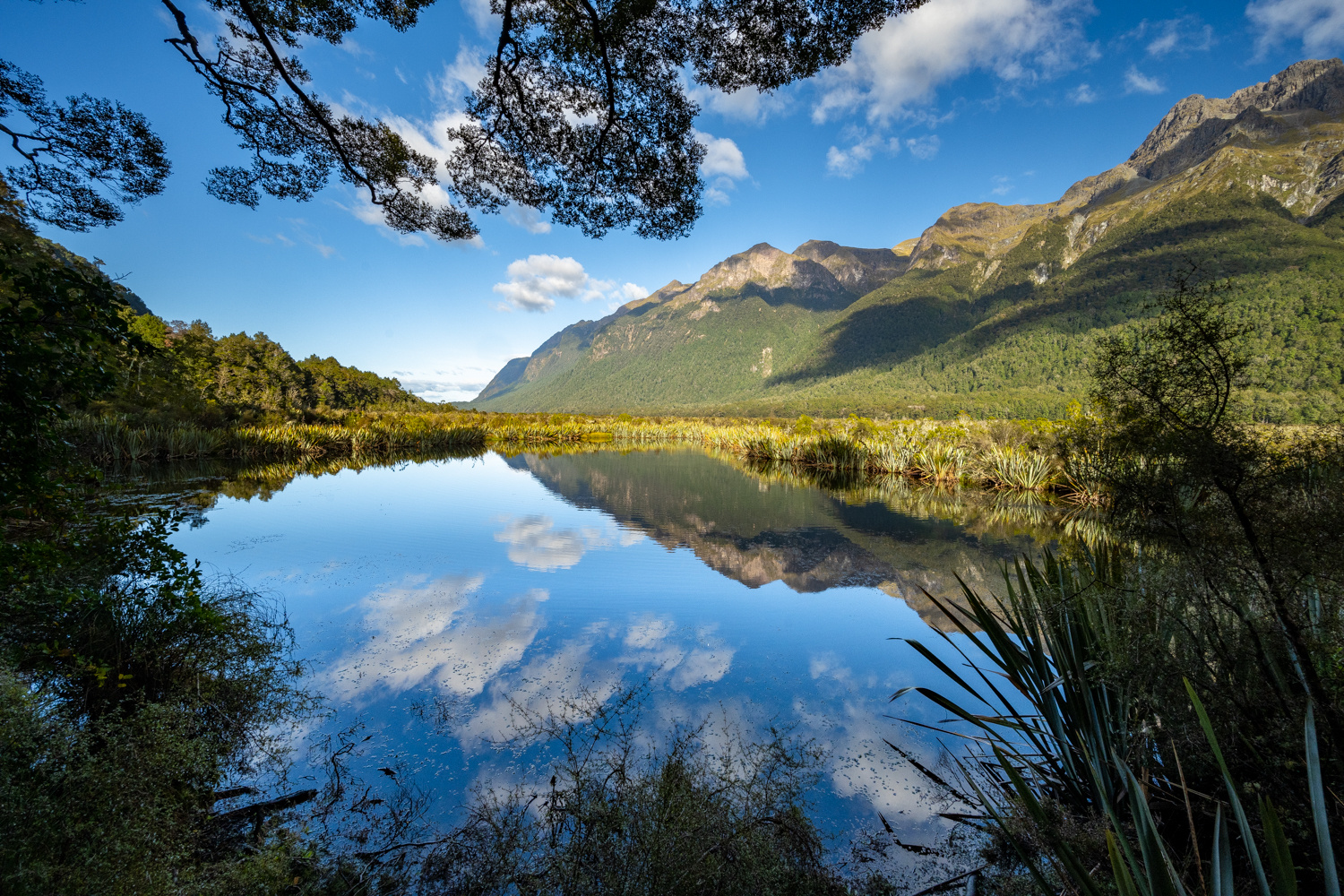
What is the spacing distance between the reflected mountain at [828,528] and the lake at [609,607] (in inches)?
2.6

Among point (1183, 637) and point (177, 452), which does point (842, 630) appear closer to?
point (1183, 637)

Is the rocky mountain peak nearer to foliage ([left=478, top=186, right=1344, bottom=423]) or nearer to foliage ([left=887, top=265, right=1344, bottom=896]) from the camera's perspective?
foliage ([left=478, top=186, right=1344, bottom=423])

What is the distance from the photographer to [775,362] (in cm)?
12769

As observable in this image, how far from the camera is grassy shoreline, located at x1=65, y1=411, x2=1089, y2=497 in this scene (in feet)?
45.6

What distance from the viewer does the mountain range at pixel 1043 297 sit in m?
52.3

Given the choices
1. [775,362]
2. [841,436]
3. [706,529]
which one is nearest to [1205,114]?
[775,362]

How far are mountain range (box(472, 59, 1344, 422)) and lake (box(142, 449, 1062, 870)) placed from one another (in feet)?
10.2

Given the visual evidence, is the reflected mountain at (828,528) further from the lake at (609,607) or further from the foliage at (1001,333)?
the foliage at (1001,333)

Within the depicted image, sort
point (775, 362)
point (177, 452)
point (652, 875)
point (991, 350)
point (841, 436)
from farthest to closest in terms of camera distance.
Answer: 1. point (775, 362)
2. point (991, 350)
3. point (841, 436)
4. point (177, 452)
5. point (652, 875)

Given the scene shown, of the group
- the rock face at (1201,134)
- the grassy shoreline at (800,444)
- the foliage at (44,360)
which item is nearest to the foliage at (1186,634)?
the foliage at (44,360)

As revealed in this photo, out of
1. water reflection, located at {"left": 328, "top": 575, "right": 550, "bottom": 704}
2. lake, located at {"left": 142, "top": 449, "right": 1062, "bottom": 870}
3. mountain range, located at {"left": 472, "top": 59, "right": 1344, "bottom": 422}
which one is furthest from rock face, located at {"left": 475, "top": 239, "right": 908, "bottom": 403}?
water reflection, located at {"left": 328, "top": 575, "right": 550, "bottom": 704}

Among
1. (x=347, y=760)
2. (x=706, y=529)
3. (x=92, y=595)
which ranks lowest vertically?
(x=706, y=529)

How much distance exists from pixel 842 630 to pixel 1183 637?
11.2 ft

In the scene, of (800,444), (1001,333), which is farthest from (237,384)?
(1001,333)
